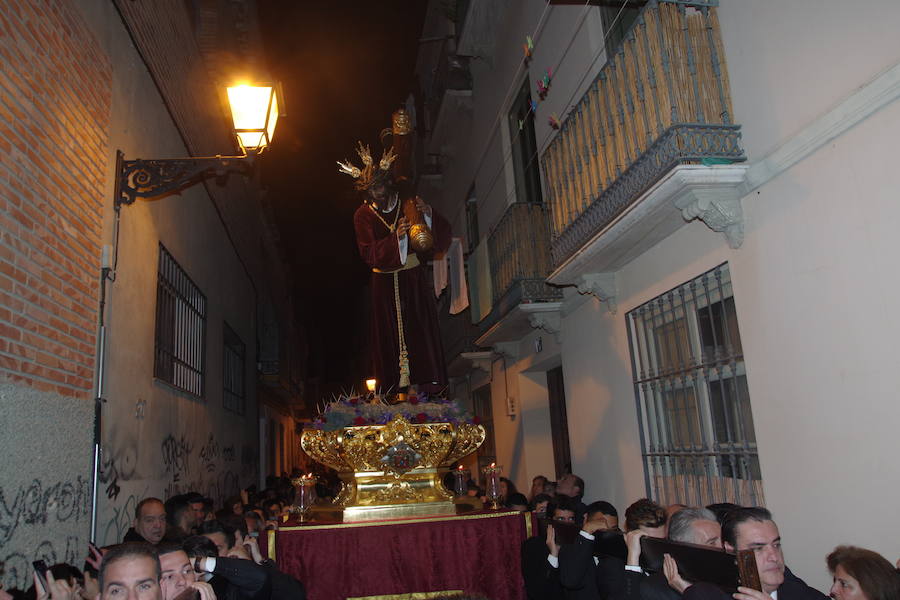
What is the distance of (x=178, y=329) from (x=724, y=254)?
6601 millimetres

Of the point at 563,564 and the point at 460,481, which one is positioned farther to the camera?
the point at 460,481

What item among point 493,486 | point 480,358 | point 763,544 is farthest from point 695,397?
point 480,358

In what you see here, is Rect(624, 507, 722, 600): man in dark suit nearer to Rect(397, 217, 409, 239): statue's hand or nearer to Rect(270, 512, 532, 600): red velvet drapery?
Rect(270, 512, 532, 600): red velvet drapery

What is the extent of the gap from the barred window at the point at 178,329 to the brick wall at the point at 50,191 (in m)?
2.48

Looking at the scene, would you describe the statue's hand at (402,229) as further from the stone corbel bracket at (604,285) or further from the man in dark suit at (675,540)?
the man in dark suit at (675,540)

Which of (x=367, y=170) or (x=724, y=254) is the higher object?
(x=367, y=170)

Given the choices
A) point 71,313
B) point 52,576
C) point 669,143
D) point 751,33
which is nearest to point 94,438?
point 71,313

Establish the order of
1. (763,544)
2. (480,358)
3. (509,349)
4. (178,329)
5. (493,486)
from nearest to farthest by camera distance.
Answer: (763,544) → (493,486) → (178,329) → (509,349) → (480,358)

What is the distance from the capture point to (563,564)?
15.9 feet

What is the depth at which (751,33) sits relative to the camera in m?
5.66

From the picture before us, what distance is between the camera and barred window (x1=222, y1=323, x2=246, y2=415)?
1341cm

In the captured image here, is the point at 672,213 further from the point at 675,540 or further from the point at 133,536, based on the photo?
the point at 133,536

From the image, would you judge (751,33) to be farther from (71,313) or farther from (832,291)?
(71,313)

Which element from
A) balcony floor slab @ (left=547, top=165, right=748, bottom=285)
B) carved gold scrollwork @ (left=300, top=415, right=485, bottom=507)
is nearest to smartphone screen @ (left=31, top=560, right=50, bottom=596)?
carved gold scrollwork @ (left=300, top=415, right=485, bottom=507)
